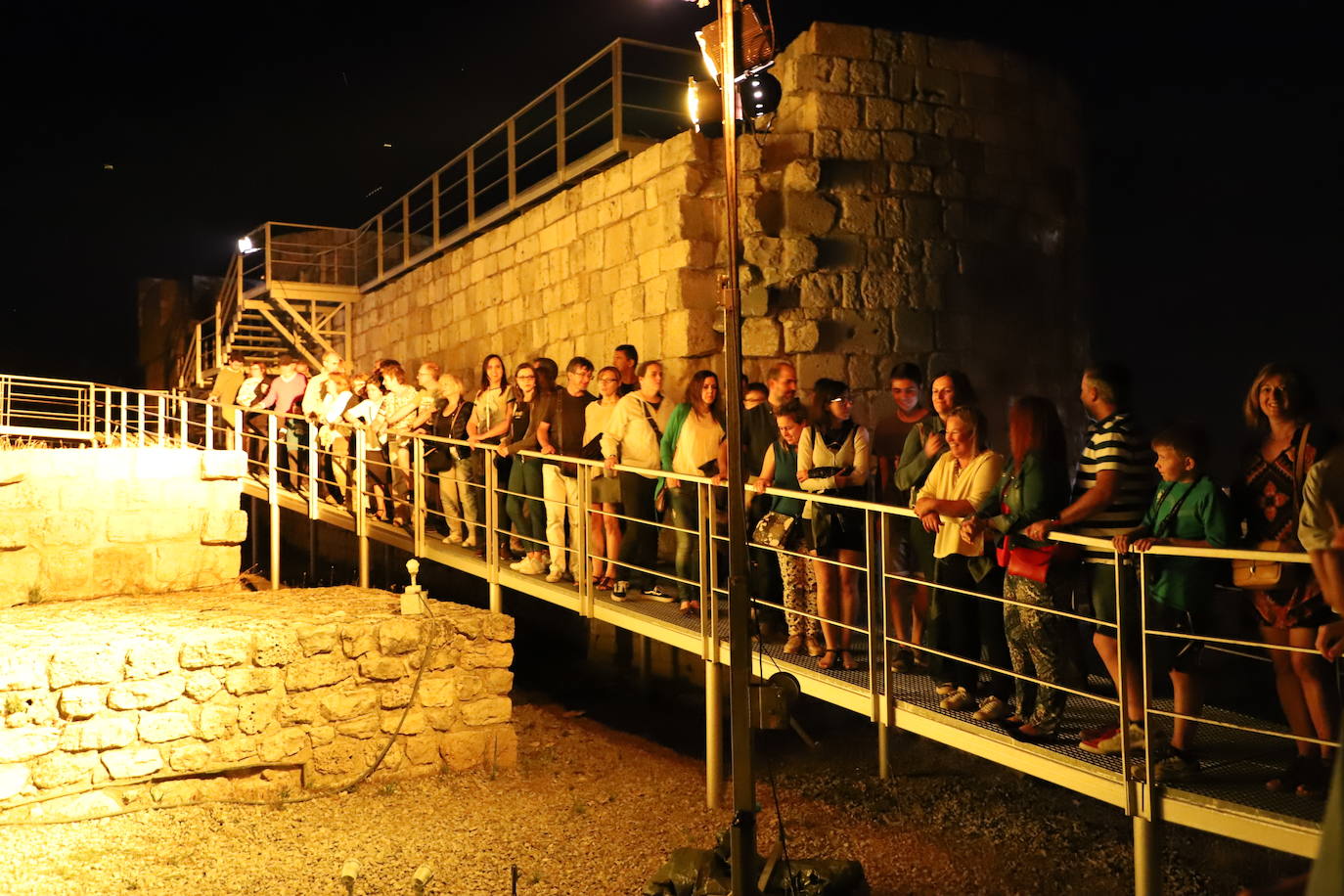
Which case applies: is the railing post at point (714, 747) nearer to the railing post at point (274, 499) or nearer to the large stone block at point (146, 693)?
the large stone block at point (146, 693)

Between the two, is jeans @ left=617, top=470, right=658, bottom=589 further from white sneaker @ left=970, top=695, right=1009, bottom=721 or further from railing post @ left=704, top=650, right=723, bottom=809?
white sneaker @ left=970, top=695, right=1009, bottom=721

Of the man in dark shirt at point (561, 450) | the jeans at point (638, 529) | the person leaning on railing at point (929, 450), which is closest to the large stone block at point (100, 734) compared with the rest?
the man in dark shirt at point (561, 450)

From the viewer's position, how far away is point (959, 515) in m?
4.59

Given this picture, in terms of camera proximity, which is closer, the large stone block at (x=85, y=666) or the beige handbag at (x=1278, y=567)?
the beige handbag at (x=1278, y=567)

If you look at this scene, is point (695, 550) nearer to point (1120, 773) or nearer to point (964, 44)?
point (1120, 773)

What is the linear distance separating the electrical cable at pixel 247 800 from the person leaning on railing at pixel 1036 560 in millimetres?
3373

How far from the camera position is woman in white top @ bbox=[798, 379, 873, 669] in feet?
17.6

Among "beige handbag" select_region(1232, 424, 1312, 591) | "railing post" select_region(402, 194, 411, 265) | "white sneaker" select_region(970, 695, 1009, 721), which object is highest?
"railing post" select_region(402, 194, 411, 265)

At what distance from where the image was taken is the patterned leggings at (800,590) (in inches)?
221

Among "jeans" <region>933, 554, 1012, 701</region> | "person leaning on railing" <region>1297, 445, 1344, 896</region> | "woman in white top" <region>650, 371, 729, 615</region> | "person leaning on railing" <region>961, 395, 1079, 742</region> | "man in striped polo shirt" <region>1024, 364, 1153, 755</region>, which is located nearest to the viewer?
"person leaning on railing" <region>1297, 445, 1344, 896</region>

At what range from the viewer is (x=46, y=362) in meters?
30.0

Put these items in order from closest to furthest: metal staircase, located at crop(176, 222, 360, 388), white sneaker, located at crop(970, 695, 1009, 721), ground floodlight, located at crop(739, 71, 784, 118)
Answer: ground floodlight, located at crop(739, 71, 784, 118) < white sneaker, located at crop(970, 695, 1009, 721) < metal staircase, located at crop(176, 222, 360, 388)

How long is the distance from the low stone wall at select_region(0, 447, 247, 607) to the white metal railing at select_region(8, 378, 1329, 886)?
1.84ft

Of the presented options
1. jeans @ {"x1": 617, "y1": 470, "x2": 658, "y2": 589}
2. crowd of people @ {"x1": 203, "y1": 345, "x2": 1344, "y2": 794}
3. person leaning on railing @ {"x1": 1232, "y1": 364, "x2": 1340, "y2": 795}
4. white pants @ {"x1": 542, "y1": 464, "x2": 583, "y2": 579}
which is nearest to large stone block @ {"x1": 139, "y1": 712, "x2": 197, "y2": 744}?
crowd of people @ {"x1": 203, "y1": 345, "x2": 1344, "y2": 794}
